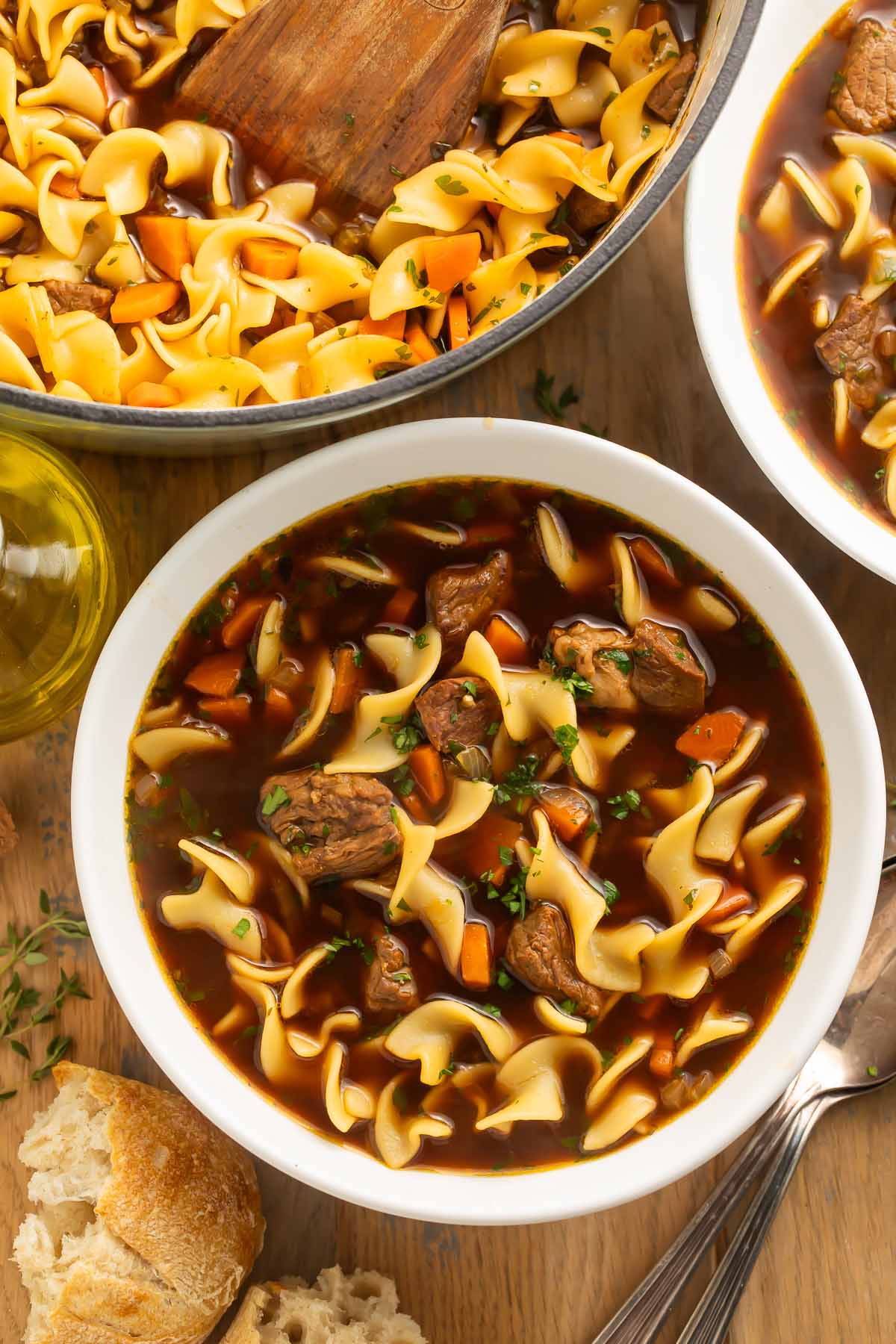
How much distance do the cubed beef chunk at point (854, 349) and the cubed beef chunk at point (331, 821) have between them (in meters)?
1.86

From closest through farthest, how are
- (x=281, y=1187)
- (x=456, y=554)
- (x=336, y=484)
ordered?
1. (x=336, y=484)
2. (x=456, y=554)
3. (x=281, y=1187)

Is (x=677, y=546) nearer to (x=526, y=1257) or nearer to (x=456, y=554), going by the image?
(x=456, y=554)

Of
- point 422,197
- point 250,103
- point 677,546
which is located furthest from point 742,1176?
point 250,103

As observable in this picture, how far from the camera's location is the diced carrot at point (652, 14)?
3.52m

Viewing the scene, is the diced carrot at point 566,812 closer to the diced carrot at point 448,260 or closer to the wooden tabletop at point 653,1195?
the wooden tabletop at point 653,1195

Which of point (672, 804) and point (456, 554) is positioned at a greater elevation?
point (456, 554)

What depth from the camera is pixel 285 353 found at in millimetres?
3498

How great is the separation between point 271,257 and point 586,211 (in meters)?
0.93

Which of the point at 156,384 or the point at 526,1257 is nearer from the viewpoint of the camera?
the point at 156,384

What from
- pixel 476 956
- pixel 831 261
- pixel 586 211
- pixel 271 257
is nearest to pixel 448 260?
pixel 586 211

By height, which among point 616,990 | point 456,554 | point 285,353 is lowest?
point 616,990

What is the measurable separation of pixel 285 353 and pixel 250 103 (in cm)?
75

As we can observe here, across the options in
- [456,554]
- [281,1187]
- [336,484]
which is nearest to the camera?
[336,484]

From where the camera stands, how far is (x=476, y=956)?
3.52 meters
